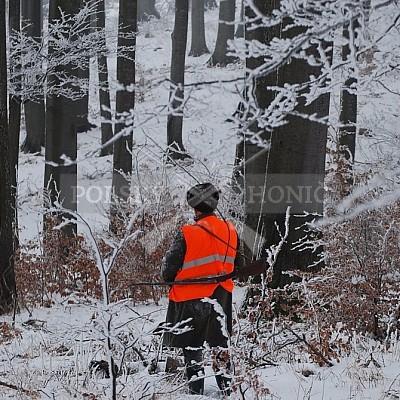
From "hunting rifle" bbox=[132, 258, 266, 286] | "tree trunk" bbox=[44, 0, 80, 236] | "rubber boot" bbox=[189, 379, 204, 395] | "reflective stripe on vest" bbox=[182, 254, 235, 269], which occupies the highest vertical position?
"tree trunk" bbox=[44, 0, 80, 236]

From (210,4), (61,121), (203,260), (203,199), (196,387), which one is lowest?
(196,387)

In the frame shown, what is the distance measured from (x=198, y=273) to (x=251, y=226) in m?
2.68

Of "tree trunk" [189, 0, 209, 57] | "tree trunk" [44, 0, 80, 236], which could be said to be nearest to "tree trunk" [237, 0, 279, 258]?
"tree trunk" [44, 0, 80, 236]

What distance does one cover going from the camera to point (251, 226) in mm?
7449

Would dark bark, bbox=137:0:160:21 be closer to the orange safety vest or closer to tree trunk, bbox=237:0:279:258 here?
tree trunk, bbox=237:0:279:258

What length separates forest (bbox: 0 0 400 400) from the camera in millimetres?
2588

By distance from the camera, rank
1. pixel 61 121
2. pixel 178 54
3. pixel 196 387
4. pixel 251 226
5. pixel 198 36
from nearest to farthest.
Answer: pixel 196 387 < pixel 251 226 < pixel 61 121 < pixel 178 54 < pixel 198 36

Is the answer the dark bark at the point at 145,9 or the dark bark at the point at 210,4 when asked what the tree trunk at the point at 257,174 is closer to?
the dark bark at the point at 145,9

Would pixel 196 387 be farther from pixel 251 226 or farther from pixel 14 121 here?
pixel 14 121

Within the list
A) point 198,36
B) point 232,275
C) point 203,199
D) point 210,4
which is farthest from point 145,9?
point 232,275

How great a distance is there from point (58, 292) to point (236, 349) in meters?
5.97

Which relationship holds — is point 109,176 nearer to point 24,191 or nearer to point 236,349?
point 24,191

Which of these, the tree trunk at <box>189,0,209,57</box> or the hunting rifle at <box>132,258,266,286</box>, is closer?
the hunting rifle at <box>132,258,266,286</box>

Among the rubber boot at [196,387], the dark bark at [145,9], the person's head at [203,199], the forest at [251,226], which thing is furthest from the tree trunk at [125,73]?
the dark bark at [145,9]
